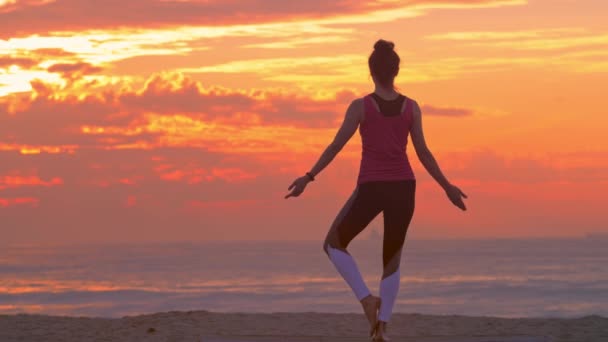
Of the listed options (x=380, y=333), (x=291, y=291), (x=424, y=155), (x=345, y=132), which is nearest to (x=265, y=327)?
(x=380, y=333)

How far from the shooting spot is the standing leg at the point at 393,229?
7.24 metres

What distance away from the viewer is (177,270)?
7575cm

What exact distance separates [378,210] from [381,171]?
1.08 ft

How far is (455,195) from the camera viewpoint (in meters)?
7.44

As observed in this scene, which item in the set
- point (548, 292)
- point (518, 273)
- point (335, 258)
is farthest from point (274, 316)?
point (518, 273)

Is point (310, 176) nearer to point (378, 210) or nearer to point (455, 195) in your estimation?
point (378, 210)

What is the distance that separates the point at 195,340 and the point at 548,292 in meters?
43.1

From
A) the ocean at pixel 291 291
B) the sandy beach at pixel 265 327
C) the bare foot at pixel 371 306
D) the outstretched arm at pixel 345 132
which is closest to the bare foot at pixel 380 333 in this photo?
the bare foot at pixel 371 306

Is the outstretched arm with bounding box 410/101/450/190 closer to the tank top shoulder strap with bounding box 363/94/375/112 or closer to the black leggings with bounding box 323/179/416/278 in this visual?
the black leggings with bounding box 323/179/416/278

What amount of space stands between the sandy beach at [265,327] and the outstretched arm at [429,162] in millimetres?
3333

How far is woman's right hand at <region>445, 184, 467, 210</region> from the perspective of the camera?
7.44 meters

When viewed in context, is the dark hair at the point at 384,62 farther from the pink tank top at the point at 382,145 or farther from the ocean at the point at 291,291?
the ocean at the point at 291,291

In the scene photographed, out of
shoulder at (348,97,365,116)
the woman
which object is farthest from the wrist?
shoulder at (348,97,365,116)

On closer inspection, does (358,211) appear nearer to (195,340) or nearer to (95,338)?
(195,340)
